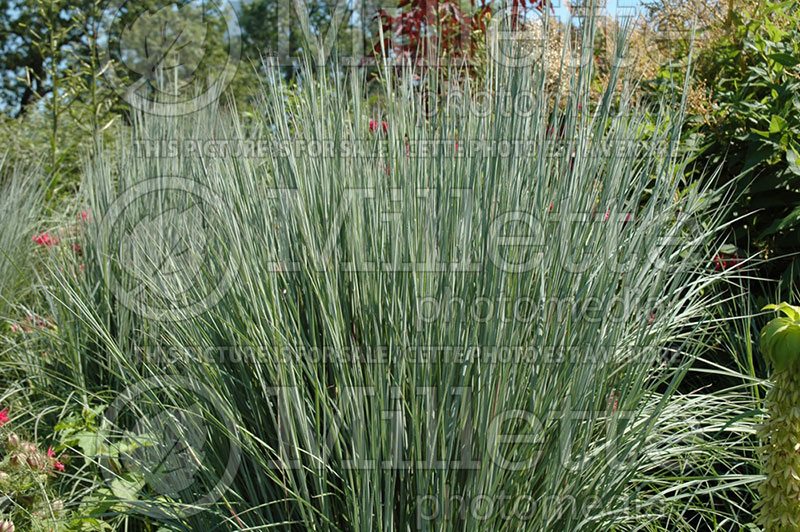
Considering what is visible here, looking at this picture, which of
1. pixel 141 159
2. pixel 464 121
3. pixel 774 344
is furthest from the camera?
pixel 141 159

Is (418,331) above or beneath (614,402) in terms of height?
above

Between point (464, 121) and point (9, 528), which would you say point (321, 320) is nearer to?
point (464, 121)

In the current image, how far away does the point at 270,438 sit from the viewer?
1.56 m

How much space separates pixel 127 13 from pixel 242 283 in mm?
16893

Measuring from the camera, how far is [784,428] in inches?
55.8

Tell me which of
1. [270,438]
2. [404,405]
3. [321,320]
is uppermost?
[321,320]

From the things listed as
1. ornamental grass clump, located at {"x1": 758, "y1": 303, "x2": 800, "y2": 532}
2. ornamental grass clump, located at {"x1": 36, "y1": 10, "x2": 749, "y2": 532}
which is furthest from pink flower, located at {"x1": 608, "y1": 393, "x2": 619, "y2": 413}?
ornamental grass clump, located at {"x1": 758, "y1": 303, "x2": 800, "y2": 532}

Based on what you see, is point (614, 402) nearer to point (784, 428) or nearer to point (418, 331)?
point (784, 428)

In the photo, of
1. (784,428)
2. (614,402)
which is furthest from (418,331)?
(784,428)

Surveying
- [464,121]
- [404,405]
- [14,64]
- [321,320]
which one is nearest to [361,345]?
[321,320]

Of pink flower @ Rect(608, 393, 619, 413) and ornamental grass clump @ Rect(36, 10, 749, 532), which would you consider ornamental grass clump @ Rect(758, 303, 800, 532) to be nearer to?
ornamental grass clump @ Rect(36, 10, 749, 532)

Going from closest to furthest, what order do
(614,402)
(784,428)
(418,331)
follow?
(418,331) < (784,428) < (614,402)

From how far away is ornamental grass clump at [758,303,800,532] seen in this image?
138 centimetres

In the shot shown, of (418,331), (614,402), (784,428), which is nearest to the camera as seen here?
(418,331)
